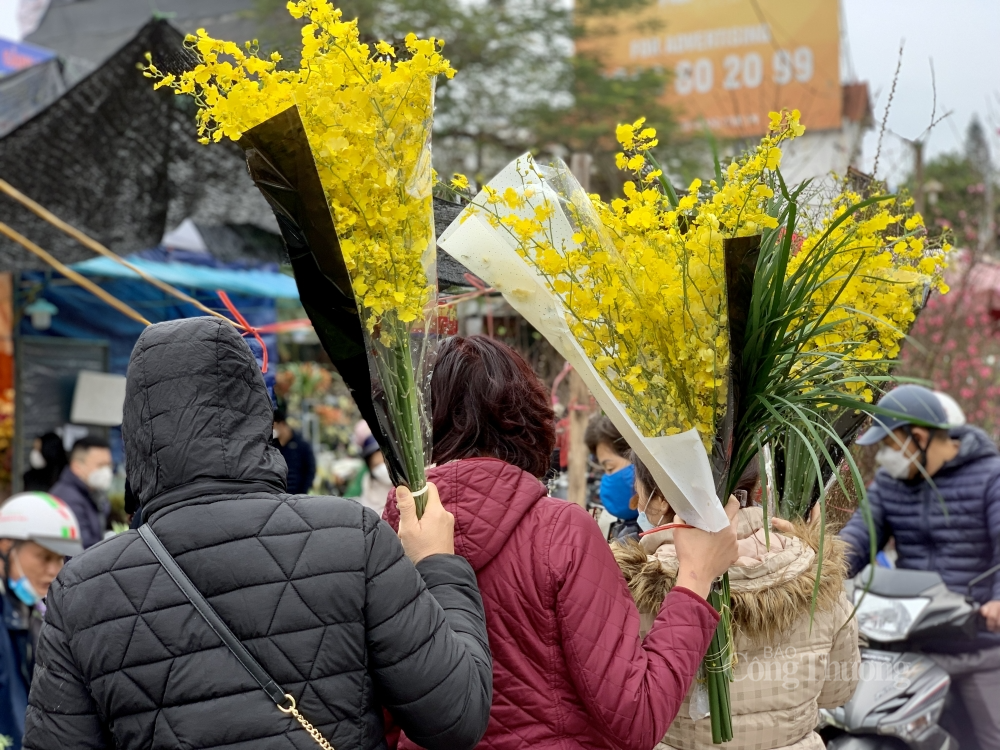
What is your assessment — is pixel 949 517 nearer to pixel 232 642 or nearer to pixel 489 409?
pixel 489 409

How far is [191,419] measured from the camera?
57.2 inches

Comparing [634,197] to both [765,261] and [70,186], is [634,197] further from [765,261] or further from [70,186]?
[70,186]

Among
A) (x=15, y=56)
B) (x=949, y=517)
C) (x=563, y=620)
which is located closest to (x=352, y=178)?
(x=563, y=620)

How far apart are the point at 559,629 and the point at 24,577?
2533 millimetres

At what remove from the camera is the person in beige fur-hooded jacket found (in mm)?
1918

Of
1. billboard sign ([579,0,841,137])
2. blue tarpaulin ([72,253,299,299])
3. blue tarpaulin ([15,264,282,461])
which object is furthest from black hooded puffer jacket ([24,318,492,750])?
billboard sign ([579,0,841,137])

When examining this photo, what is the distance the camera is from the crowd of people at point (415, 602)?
1.39 metres

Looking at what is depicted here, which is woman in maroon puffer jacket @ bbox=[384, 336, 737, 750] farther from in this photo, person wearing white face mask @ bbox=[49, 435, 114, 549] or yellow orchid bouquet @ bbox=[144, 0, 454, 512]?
person wearing white face mask @ bbox=[49, 435, 114, 549]

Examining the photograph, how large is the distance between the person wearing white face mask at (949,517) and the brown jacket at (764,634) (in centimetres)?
188

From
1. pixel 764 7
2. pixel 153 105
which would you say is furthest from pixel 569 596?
pixel 764 7

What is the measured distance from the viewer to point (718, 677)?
1.86 meters

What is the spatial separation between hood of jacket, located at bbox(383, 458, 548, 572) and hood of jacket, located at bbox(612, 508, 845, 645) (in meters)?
0.35

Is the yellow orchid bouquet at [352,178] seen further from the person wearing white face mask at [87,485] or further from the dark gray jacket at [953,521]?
the person wearing white face mask at [87,485]

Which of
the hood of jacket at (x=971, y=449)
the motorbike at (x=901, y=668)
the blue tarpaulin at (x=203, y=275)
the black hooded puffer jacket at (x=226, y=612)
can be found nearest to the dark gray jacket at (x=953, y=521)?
the hood of jacket at (x=971, y=449)
